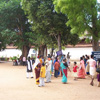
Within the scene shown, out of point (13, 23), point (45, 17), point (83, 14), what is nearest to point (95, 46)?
point (83, 14)

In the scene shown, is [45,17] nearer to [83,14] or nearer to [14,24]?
[83,14]

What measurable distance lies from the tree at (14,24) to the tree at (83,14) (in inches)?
472

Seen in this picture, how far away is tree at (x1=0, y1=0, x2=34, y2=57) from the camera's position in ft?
81.6

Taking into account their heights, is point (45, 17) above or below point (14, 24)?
below

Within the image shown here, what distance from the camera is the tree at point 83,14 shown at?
12664 mm

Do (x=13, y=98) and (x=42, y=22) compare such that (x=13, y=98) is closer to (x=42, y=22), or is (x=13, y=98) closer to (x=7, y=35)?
(x=42, y=22)

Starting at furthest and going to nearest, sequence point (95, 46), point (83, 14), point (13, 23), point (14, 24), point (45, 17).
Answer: point (14, 24)
point (13, 23)
point (45, 17)
point (95, 46)
point (83, 14)

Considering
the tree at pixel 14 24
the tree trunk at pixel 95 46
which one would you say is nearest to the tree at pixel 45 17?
the tree trunk at pixel 95 46

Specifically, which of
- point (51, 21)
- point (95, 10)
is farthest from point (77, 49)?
point (95, 10)

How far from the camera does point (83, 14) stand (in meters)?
12.9

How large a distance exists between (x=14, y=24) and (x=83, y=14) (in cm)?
1586

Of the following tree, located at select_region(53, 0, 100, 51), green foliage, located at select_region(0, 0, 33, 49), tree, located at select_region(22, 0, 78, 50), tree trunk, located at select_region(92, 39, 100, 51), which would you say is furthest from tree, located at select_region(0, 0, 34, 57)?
tree, located at select_region(53, 0, 100, 51)

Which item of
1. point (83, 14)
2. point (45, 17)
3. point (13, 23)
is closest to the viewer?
point (83, 14)

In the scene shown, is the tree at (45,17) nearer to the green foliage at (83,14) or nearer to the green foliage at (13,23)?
the green foliage at (83,14)
